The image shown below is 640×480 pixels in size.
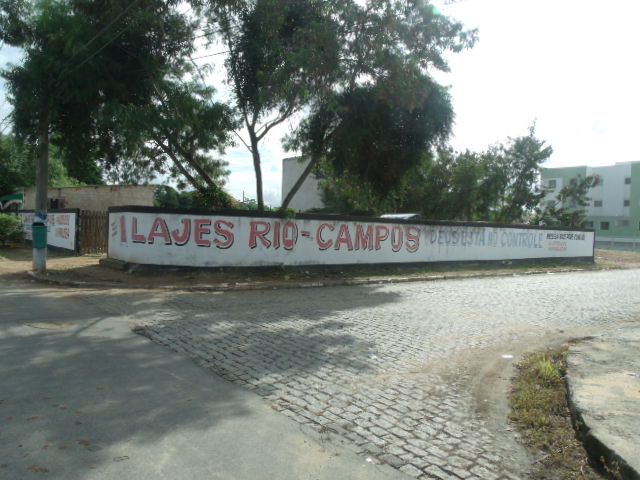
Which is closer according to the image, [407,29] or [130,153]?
[407,29]

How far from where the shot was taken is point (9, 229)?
21609mm

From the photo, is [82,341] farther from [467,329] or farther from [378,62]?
[378,62]

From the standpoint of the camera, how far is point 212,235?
13.9 m

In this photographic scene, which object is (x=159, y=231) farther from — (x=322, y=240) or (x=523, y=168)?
(x=523, y=168)

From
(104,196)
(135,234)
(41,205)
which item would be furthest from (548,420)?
(104,196)

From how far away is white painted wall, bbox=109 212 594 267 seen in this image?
44.8 ft

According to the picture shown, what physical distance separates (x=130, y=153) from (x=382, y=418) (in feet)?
50.6

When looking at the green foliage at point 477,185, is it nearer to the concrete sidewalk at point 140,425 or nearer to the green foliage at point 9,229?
the green foliage at point 9,229

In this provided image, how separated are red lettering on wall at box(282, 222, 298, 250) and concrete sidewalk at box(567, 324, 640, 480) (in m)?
9.50

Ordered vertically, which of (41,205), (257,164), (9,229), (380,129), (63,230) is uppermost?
(380,129)

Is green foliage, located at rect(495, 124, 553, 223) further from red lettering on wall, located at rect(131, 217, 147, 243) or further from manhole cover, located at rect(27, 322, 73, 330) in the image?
manhole cover, located at rect(27, 322, 73, 330)

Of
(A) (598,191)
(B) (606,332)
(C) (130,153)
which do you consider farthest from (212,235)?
(A) (598,191)

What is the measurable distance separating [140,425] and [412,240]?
15.3m

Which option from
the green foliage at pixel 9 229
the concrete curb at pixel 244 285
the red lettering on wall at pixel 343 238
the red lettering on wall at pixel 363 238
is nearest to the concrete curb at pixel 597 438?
the concrete curb at pixel 244 285
